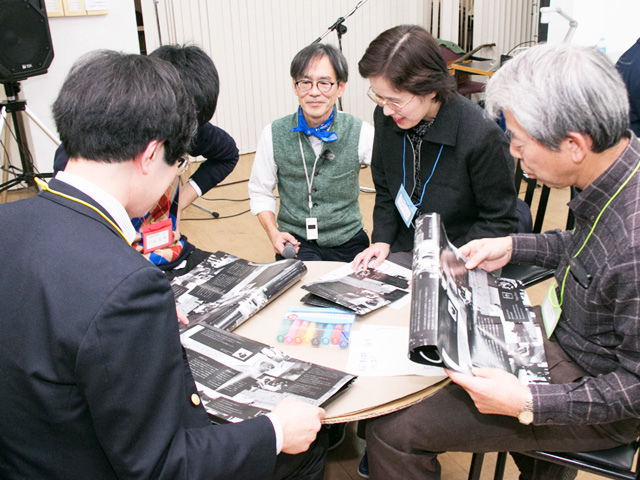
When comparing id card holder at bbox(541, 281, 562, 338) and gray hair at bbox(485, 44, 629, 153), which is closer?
gray hair at bbox(485, 44, 629, 153)

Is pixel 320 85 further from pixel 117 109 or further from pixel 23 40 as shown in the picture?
pixel 23 40

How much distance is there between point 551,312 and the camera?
1.42 meters

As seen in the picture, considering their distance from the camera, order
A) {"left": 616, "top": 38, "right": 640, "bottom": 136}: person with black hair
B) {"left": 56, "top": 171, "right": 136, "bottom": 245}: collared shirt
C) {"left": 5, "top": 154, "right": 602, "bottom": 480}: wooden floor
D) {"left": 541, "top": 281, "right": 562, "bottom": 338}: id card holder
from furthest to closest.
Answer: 1. {"left": 5, "top": 154, "right": 602, "bottom": 480}: wooden floor
2. {"left": 616, "top": 38, "right": 640, "bottom": 136}: person with black hair
3. {"left": 541, "top": 281, "right": 562, "bottom": 338}: id card holder
4. {"left": 56, "top": 171, "right": 136, "bottom": 245}: collared shirt

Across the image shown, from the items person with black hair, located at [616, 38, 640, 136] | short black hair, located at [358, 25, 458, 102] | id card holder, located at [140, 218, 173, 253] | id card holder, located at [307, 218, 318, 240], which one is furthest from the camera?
person with black hair, located at [616, 38, 640, 136]

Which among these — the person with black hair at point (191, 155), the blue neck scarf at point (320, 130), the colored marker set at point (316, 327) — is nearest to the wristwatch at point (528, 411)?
the colored marker set at point (316, 327)

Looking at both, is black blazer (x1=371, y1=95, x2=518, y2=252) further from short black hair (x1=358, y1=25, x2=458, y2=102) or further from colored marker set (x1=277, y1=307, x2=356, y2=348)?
colored marker set (x1=277, y1=307, x2=356, y2=348)

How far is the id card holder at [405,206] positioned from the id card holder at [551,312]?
608 mm

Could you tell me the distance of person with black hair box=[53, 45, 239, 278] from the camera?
1.83 m

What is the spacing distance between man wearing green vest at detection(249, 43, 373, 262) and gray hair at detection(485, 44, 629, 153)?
1.19m

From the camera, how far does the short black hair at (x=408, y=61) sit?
68.3 inches

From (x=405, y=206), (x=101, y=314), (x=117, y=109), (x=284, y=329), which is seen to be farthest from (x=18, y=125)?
(x=101, y=314)

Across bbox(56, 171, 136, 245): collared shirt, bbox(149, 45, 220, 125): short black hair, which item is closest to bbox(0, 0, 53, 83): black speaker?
bbox(149, 45, 220, 125): short black hair

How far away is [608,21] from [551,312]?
12.0 ft

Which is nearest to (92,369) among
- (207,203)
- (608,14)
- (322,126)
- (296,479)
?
(296,479)
